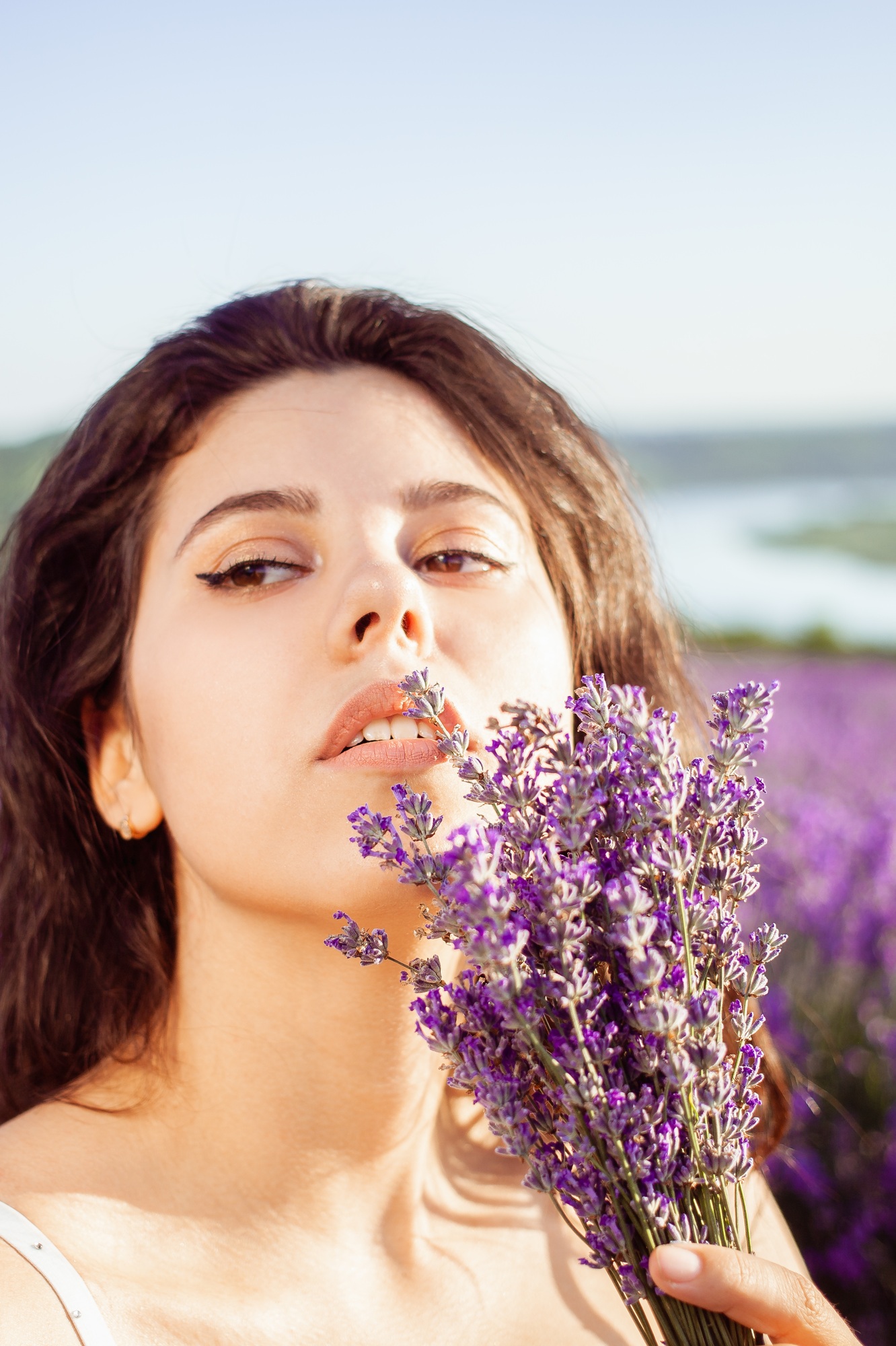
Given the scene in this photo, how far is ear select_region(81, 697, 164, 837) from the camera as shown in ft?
7.30

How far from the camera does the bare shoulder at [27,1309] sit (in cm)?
165

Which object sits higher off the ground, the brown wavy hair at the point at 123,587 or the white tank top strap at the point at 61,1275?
the brown wavy hair at the point at 123,587

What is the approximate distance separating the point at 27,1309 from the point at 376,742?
0.96m

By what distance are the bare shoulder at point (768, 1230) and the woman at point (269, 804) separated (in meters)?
0.02

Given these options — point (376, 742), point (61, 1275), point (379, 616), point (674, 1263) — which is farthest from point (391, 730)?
point (61, 1275)

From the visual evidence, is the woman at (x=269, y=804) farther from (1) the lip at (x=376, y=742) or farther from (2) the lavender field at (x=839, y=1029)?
(2) the lavender field at (x=839, y=1029)

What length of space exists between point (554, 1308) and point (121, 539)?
172 cm

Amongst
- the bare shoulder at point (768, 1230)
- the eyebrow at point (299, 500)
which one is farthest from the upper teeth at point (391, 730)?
the bare shoulder at point (768, 1230)

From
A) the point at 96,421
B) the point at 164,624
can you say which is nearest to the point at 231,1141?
the point at 164,624

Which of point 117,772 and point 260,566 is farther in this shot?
point 117,772

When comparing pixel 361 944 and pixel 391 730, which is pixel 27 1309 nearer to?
pixel 361 944

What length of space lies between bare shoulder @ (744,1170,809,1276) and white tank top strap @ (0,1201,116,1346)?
4.16ft

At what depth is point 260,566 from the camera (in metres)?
1.95

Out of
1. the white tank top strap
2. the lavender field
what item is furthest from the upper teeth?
the lavender field
